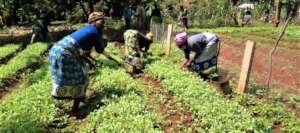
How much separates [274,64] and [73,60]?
7.14m

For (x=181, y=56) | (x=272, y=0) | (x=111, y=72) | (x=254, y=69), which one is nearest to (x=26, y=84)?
(x=111, y=72)

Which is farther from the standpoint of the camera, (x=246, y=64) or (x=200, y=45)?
(x=200, y=45)

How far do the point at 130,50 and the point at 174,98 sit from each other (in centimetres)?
320

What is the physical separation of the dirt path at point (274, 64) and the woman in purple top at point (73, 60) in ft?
14.1

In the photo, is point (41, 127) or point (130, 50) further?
point (130, 50)

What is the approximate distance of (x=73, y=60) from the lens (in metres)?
7.52

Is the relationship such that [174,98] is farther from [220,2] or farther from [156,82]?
[220,2]

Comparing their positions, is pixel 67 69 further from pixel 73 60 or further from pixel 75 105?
pixel 75 105

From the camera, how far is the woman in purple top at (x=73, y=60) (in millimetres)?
7488

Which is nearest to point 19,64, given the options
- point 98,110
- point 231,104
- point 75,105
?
point 75,105

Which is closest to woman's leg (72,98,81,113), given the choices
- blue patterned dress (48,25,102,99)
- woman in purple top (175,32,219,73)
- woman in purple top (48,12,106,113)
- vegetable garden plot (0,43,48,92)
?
woman in purple top (48,12,106,113)

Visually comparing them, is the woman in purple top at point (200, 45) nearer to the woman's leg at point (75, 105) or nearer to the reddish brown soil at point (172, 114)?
the reddish brown soil at point (172, 114)

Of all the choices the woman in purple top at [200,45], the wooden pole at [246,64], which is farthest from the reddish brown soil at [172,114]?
the wooden pole at [246,64]

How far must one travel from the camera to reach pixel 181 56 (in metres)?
13.8
